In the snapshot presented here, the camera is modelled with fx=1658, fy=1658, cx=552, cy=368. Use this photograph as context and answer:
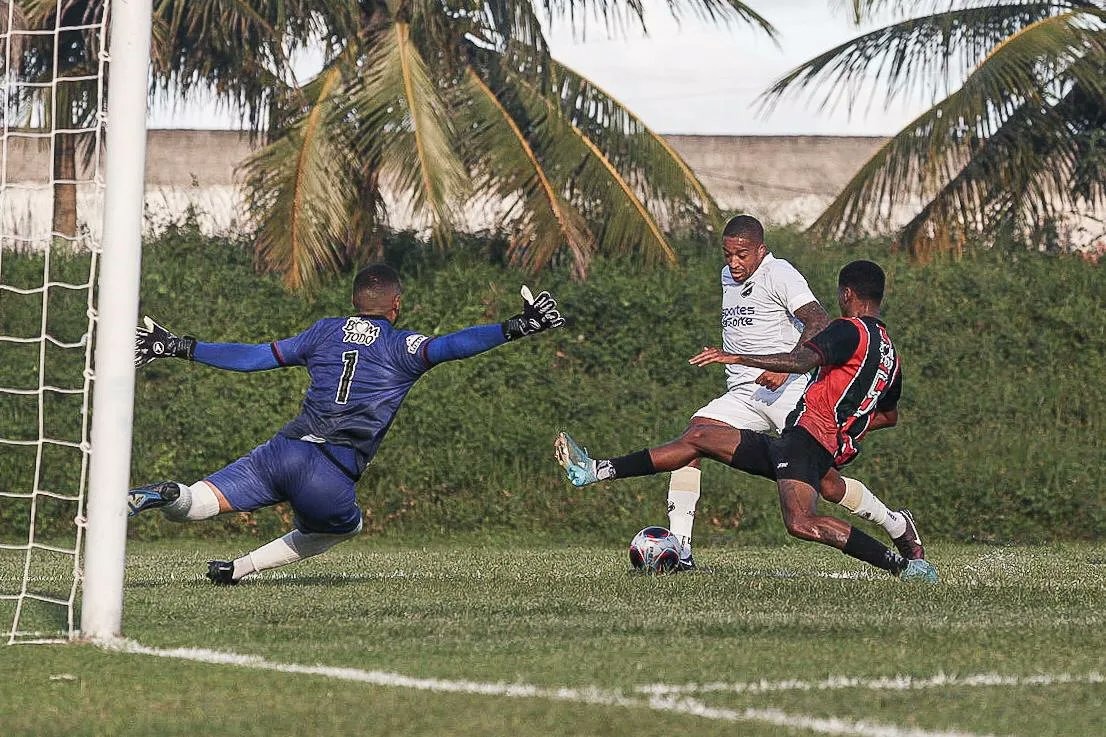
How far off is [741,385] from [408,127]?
8.24 metres

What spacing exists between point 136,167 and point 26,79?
14224 mm

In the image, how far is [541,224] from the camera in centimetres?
1850

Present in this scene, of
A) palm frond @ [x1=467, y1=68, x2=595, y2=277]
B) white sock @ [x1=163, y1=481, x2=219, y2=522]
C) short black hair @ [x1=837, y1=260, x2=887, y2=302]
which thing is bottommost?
white sock @ [x1=163, y1=481, x2=219, y2=522]

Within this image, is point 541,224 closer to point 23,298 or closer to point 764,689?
point 23,298

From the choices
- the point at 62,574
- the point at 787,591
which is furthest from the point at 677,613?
the point at 62,574

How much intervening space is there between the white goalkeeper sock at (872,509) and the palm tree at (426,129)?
842 cm

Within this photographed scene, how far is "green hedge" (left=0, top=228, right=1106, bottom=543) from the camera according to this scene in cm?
1742

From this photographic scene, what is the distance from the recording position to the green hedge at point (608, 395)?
17.4m

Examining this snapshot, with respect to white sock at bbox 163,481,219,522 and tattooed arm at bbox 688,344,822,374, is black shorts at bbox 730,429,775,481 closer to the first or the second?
tattooed arm at bbox 688,344,822,374

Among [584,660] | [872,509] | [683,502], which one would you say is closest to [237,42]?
[683,502]

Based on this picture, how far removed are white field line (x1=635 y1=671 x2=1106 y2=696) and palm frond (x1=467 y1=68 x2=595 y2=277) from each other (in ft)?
43.4

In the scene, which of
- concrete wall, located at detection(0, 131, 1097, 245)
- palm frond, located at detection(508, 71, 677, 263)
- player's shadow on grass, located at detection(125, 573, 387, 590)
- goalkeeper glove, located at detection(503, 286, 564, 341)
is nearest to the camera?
goalkeeper glove, located at detection(503, 286, 564, 341)

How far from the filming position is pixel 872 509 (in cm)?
950

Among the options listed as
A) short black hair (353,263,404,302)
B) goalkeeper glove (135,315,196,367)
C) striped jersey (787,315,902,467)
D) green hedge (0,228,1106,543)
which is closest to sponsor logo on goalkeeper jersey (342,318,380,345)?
short black hair (353,263,404,302)
